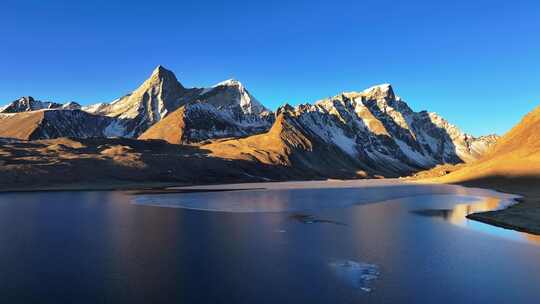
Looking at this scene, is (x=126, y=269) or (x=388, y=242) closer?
(x=126, y=269)

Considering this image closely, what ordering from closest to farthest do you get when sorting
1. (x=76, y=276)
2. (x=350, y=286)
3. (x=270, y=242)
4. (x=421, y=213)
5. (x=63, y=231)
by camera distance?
(x=350, y=286) → (x=76, y=276) → (x=270, y=242) → (x=63, y=231) → (x=421, y=213)

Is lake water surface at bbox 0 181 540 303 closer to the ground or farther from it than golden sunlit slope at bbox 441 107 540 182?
closer to the ground

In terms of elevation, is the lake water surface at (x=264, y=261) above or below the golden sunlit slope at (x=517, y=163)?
below

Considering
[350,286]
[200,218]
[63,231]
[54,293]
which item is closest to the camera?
[54,293]

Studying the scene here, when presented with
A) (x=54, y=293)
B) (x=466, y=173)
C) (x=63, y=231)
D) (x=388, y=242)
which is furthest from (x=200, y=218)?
(x=466, y=173)

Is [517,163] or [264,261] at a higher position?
[517,163]

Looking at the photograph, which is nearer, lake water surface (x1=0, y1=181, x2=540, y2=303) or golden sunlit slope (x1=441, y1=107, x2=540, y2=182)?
lake water surface (x1=0, y1=181, x2=540, y2=303)

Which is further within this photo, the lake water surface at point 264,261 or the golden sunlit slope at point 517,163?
the golden sunlit slope at point 517,163

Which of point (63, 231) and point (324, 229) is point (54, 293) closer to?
point (63, 231)
